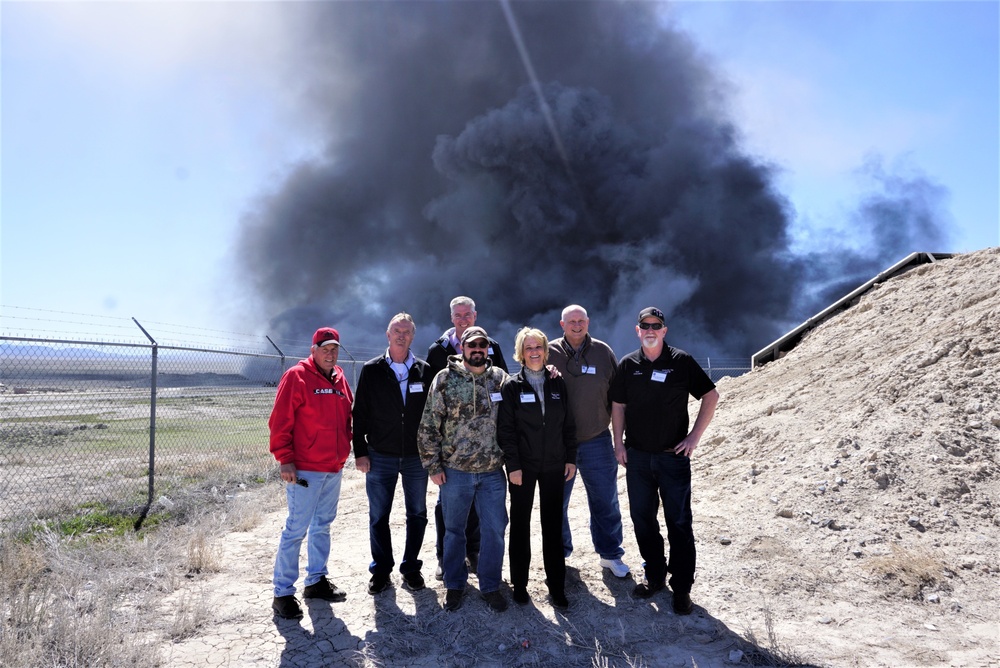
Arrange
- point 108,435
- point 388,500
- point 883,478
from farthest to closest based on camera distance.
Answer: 1. point 108,435
2. point 883,478
3. point 388,500

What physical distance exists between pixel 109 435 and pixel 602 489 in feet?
46.2

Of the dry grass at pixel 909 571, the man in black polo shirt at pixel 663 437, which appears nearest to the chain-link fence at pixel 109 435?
the man in black polo shirt at pixel 663 437

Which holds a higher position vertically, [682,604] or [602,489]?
[602,489]

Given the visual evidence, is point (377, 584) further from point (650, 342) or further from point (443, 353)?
point (650, 342)

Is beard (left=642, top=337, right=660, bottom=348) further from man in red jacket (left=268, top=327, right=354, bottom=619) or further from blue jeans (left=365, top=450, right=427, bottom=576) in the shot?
man in red jacket (left=268, top=327, right=354, bottom=619)

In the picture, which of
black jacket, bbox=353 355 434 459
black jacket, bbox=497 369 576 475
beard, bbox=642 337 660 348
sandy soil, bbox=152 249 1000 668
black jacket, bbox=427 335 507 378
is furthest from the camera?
black jacket, bbox=427 335 507 378

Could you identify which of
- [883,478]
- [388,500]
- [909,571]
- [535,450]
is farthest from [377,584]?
[883,478]

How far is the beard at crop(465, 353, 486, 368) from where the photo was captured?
161 inches

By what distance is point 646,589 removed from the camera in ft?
14.2

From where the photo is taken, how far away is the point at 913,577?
4.33 metres

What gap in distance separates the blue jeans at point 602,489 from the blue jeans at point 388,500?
1.12 meters

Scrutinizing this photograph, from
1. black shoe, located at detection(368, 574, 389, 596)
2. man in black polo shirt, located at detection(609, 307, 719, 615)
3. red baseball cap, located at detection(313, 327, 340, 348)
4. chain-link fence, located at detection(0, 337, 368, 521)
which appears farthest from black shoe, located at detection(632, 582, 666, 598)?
chain-link fence, located at detection(0, 337, 368, 521)

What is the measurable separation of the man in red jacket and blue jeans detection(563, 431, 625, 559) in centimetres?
174

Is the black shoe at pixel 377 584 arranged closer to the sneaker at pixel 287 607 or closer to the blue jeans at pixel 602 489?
the sneaker at pixel 287 607
